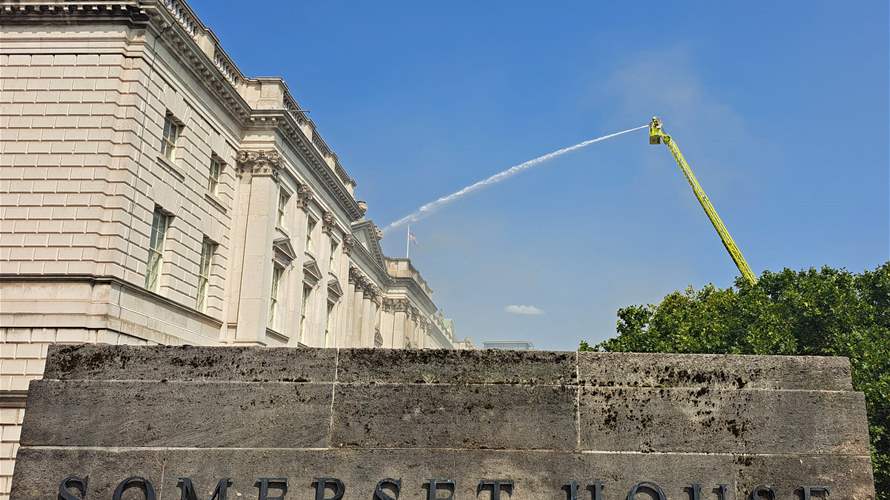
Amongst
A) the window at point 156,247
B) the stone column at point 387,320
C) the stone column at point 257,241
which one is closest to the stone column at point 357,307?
the stone column at point 387,320

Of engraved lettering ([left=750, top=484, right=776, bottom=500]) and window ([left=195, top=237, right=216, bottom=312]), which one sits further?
window ([left=195, top=237, right=216, bottom=312])

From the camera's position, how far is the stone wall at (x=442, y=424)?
23.1ft

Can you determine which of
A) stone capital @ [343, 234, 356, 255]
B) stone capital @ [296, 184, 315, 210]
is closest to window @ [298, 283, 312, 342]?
stone capital @ [296, 184, 315, 210]

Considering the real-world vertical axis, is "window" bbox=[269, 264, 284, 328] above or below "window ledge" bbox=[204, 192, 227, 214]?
below

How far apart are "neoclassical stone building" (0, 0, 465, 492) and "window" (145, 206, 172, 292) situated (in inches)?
2.8

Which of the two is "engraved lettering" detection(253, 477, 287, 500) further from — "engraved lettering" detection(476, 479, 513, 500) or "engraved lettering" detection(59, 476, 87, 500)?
"engraved lettering" detection(476, 479, 513, 500)

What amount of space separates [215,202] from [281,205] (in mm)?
5811

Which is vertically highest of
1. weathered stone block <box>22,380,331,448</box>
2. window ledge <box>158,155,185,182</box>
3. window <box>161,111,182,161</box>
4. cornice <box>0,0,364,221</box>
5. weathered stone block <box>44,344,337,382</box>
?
cornice <box>0,0,364,221</box>

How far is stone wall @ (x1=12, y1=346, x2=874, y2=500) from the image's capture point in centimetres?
705

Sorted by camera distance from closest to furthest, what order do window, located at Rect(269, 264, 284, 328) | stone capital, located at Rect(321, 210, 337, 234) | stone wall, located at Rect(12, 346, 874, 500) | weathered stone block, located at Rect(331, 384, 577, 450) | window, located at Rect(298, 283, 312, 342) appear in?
stone wall, located at Rect(12, 346, 874, 500)
weathered stone block, located at Rect(331, 384, 577, 450)
window, located at Rect(269, 264, 284, 328)
window, located at Rect(298, 283, 312, 342)
stone capital, located at Rect(321, 210, 337, 234)

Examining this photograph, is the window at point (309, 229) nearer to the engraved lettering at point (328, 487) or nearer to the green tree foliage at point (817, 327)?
the green tree foliage at point (817, 327)

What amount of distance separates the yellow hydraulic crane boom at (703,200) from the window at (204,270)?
35748 mm

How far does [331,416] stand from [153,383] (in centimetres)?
177

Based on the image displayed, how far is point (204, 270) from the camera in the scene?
103ft
